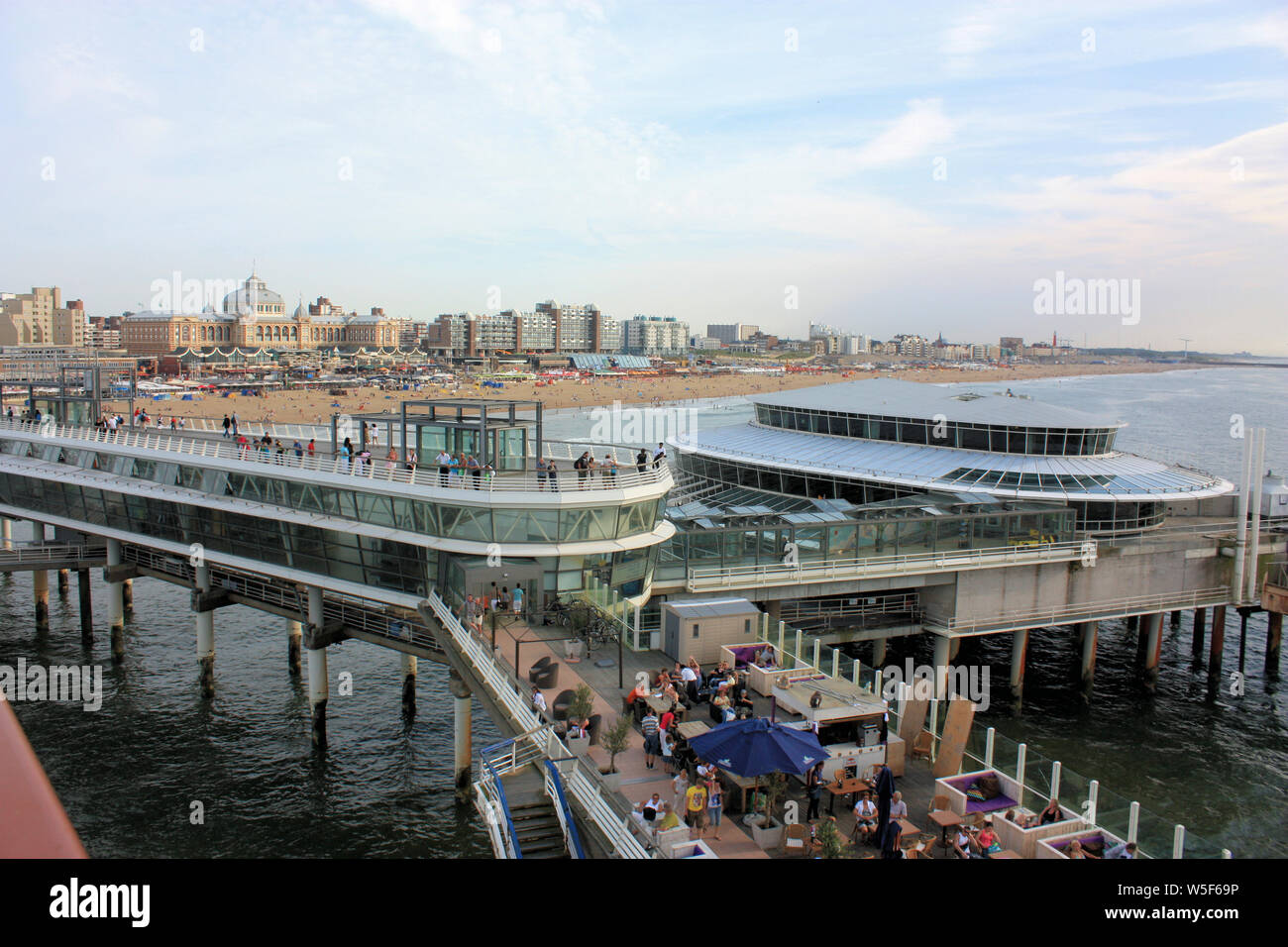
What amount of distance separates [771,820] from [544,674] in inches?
286

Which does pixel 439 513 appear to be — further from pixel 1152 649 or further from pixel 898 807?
pixel 1152 649

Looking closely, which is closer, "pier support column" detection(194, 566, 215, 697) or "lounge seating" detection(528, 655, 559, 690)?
"lounge seating" detection(528, 655, 559, 690)

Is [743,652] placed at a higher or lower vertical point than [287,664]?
higher

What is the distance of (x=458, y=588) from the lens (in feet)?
87.8

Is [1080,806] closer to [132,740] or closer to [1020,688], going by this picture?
[1020,688]

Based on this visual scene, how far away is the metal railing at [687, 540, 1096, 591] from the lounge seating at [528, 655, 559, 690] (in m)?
11.1

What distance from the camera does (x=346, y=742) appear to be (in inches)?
1271

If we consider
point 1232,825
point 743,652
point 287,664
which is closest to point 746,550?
point 743,652

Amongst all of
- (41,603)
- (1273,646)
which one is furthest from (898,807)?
(41,603)

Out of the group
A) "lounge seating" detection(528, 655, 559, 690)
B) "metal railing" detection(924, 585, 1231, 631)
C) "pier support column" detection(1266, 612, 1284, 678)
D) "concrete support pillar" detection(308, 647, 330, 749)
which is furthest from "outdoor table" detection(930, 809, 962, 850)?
"pier support column" detection(1266, 612, 1284, 678)

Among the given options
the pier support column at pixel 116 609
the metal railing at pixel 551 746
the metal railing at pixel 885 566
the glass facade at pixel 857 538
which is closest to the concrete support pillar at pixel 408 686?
the metal railing at pixel 551 746

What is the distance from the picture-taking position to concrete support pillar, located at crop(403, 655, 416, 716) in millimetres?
34031

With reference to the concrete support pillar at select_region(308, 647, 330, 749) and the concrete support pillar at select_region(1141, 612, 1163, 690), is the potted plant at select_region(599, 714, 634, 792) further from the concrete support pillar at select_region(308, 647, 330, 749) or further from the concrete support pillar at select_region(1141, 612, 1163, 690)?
the concrete support pillar at select_region(1141, 612, 1163, 690)
